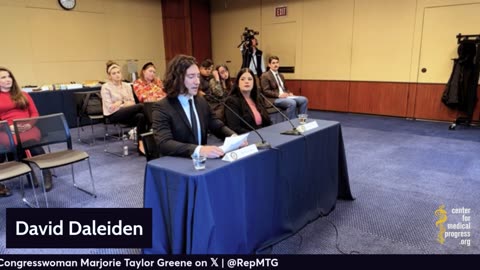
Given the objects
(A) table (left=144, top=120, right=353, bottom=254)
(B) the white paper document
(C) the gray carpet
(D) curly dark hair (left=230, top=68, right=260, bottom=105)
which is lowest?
(C) the gray carpet

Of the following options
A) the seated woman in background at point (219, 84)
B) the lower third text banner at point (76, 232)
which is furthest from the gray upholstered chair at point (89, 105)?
the lower third text banner at point (76, 232)

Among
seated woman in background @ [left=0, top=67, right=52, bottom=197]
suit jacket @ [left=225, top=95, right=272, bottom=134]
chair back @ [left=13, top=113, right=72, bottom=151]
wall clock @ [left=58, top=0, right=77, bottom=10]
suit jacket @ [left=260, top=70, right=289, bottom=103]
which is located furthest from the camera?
wall clock @ [left=58, top=0, right=77, bottom=10]

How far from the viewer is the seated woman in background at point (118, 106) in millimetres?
4352

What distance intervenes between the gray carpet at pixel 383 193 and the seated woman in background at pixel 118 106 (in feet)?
1.36

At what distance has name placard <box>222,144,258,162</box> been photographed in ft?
5.86

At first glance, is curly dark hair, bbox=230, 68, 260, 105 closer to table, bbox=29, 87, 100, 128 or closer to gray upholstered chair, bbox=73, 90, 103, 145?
gray upholstered chair, bbox=73, 90, 103, 145

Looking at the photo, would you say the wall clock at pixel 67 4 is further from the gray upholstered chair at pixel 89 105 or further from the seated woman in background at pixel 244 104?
the seated woman in background at pixel 244 104

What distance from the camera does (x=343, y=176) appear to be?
2871 millimetres

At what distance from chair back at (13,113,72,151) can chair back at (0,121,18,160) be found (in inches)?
2.3

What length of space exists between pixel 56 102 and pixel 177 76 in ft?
14.4

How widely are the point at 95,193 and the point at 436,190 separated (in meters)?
3.01

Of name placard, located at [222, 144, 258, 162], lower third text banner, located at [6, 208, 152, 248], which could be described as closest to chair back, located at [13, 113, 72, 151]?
lower third text banner, located at [6, 208, 152, 248]
